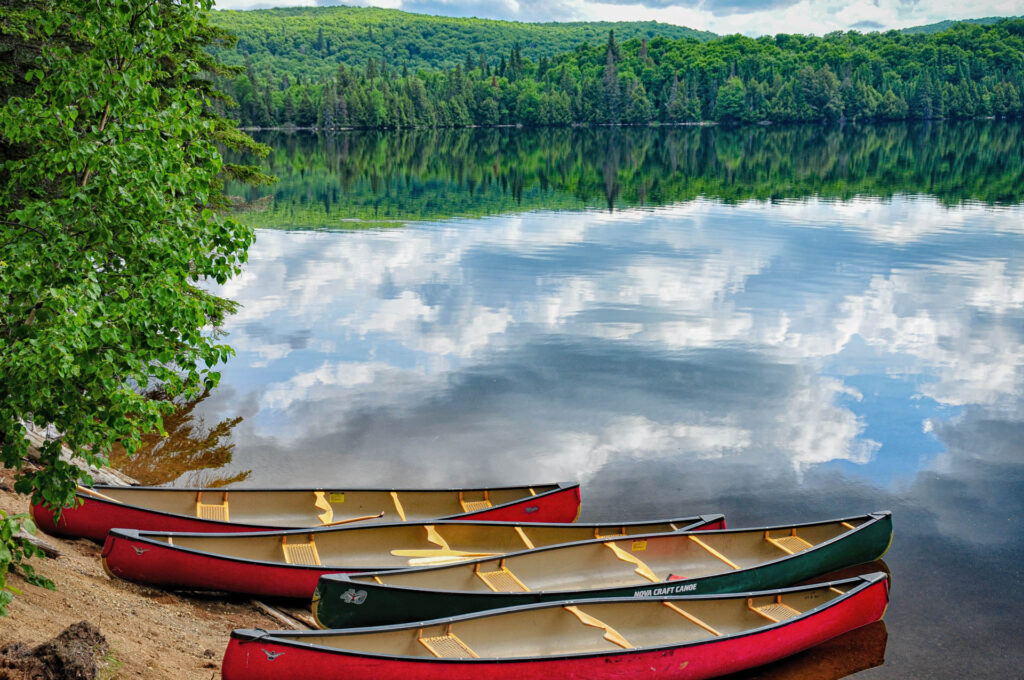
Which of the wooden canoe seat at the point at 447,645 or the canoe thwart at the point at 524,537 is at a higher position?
the wooden canoe seat at the point at 447,645

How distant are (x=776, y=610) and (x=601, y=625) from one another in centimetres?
309

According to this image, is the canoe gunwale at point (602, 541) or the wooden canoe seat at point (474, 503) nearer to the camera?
the canoe gunwale at point (602, 541)

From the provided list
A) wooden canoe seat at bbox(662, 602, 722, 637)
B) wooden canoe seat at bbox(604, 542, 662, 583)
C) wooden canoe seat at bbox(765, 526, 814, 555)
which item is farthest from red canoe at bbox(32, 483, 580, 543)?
wooden canoe seat at bbox(662, 602, 722, 637)

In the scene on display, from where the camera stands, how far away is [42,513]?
14430 millimetres

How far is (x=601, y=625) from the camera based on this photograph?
13.2m

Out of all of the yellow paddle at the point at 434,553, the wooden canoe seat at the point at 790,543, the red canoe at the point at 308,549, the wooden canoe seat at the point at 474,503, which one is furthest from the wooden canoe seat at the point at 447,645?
the wooden canoe seat at the point at 790,543

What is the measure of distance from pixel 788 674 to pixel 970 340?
24.4 metres

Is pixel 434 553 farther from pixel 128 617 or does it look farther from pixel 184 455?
pixel 184 455

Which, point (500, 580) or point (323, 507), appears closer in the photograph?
point (500, 580)

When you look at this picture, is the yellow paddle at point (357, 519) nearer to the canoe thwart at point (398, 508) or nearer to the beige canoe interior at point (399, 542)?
the canoe thwart at point (398, 508)

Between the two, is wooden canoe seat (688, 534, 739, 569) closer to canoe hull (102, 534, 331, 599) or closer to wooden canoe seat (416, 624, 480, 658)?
wooden canoe seat (416, 624, 480, 658)

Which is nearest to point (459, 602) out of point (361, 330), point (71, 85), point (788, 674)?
point (788, 674)

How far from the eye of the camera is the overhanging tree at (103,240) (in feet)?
30.1

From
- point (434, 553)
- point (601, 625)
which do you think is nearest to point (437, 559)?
point (434, 553)
